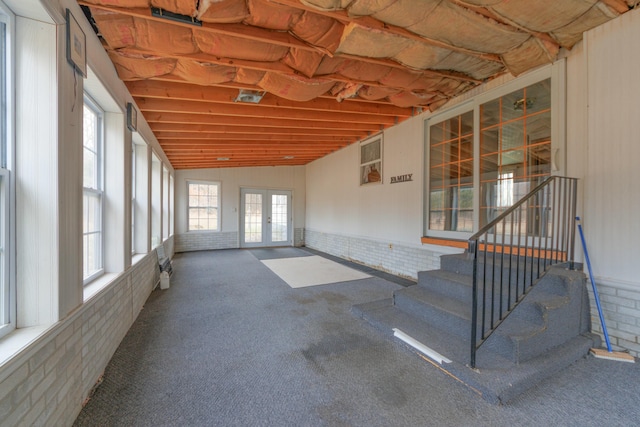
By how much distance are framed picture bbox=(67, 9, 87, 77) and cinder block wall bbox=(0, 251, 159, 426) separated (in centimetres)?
159

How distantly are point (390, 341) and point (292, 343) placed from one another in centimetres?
96

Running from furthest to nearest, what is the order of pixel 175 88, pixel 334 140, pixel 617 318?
pixel 334 140 → pixel 175 88 → pixel 617 318

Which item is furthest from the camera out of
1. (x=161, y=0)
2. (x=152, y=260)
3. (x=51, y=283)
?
(x=152, y=260)

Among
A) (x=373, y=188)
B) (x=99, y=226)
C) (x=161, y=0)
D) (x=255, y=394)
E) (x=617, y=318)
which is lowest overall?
(x=255, y=394)

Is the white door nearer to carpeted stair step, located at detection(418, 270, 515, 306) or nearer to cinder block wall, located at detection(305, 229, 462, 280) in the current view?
cinder block wall, located at detection(305, 229, 462, 280)

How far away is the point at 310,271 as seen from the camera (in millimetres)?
5668

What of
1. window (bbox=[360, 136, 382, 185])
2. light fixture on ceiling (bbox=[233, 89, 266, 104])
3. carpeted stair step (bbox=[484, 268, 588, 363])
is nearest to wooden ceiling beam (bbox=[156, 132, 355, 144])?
window (bbox=[360, 136, 382, 185])

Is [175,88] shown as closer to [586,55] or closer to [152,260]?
[152,260]

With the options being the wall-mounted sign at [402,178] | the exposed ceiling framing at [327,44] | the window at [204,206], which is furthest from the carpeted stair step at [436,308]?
the window at [204,206]

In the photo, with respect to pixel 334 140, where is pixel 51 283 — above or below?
below

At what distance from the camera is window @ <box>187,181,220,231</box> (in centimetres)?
839

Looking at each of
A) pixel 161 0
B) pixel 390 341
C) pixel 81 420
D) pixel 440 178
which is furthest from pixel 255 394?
pixel 440 178

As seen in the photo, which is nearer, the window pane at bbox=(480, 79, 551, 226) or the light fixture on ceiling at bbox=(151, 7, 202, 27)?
the light fixture on ceiling at bbox=(151, 7, 202, 27)

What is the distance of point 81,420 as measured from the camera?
162 centimetres
